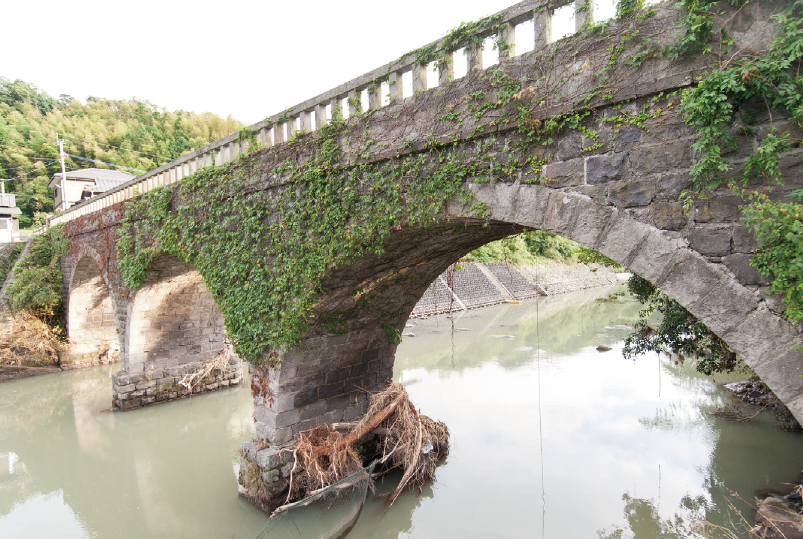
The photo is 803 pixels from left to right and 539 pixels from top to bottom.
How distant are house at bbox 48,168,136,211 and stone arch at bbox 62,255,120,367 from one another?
36.3 ft

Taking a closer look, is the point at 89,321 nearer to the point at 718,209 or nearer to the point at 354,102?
the point at 354,102

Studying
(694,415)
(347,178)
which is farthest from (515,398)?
(347,178)

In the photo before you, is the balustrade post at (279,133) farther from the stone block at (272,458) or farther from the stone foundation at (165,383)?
the stone foundation at (165,383)

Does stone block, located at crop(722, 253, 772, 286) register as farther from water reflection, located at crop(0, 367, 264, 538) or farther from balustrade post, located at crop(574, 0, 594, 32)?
water reflection, located at crop(0, 367, 264, 538)

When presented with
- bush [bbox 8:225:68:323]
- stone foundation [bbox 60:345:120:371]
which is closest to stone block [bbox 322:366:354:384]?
bush [bbox 8:225:68:323]

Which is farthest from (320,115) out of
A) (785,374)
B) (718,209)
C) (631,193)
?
(785,374)

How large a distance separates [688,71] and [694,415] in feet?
23.0

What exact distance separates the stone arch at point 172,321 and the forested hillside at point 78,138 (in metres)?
22.2

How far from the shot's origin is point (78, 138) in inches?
1240

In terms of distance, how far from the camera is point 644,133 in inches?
105

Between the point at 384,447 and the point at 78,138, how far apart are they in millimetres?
34894

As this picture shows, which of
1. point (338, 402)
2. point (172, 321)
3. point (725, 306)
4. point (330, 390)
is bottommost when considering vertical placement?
point (338, 402)

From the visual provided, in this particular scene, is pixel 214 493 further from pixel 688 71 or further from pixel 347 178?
pixel 688 71

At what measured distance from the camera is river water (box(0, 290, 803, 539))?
17.3 ft
